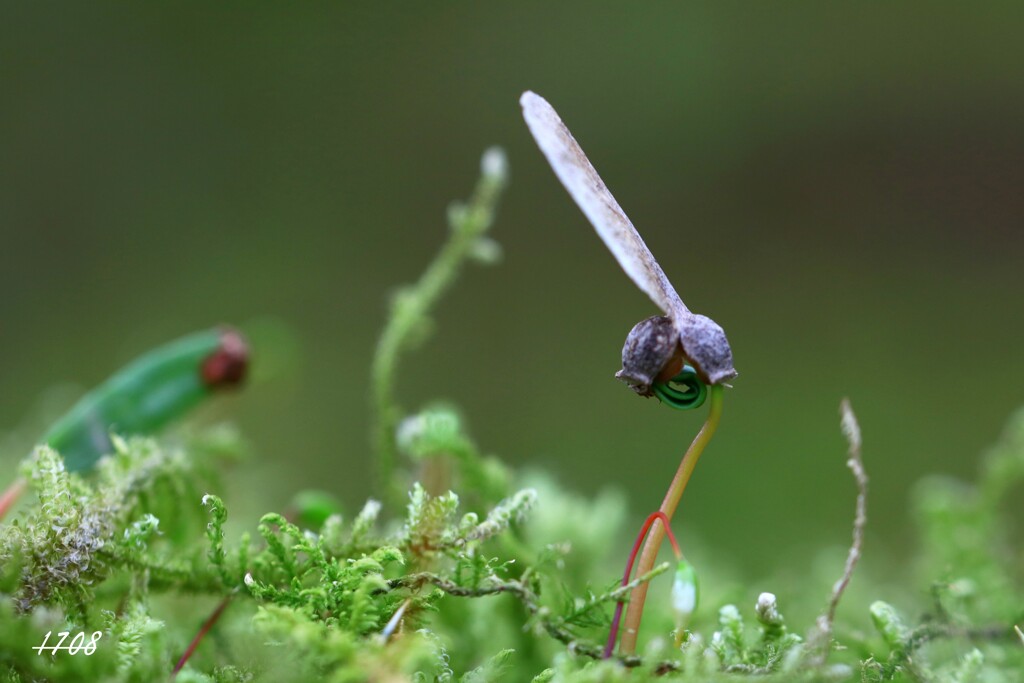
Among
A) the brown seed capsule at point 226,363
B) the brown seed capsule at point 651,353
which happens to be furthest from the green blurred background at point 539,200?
the brown seed capsule at point 651,353

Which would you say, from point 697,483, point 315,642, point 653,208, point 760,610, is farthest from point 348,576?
point 653,208

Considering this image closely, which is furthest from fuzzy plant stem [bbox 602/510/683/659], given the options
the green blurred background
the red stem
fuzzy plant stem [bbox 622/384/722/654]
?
the green blurred background

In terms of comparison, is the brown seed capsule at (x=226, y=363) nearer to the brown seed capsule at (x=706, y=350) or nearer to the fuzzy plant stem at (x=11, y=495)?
the fuzzy plant stem at (x=11, y=495)

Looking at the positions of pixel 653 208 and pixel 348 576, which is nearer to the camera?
pixel 348 576

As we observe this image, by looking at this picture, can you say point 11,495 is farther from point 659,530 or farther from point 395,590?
point 659,530

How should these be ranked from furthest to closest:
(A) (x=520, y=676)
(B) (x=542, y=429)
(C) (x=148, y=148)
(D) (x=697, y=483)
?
(C) (x=148, y=148)
(B) (x=542, y=429)
(D) (x=697, y=483)
(A) (x=520, y=676)

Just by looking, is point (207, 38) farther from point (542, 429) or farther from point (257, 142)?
point (542, 429)
